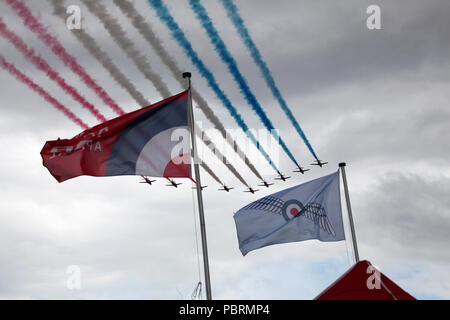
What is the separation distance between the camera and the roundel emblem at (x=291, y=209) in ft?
94.9

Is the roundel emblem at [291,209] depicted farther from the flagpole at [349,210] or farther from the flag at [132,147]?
the flag at [132,147]

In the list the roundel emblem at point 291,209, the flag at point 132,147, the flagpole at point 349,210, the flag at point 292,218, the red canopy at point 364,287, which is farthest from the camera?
the roundel emblem at point 291,209

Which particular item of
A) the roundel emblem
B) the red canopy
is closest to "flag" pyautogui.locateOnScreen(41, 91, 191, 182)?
the red canopy

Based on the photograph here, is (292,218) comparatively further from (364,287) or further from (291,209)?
(364,287)

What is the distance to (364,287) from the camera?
482 inches

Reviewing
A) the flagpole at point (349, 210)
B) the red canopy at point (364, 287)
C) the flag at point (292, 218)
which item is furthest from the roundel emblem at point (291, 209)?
the red canopy at point (364, 287)

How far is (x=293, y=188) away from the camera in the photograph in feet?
96.6

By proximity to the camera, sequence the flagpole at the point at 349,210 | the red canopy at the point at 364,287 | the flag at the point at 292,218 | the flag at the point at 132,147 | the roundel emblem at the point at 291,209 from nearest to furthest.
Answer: the red canopy at the point at 364,287 < the flag at the point at 132,147 < the flagpole at the point at 349,210 < the flag at the point at 292,218 < the roundel emblem at the point at 291,209

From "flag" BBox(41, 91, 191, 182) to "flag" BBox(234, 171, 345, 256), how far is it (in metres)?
9.94

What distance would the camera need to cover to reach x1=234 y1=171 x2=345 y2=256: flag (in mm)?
28812

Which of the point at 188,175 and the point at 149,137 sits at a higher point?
the point at 149,137
